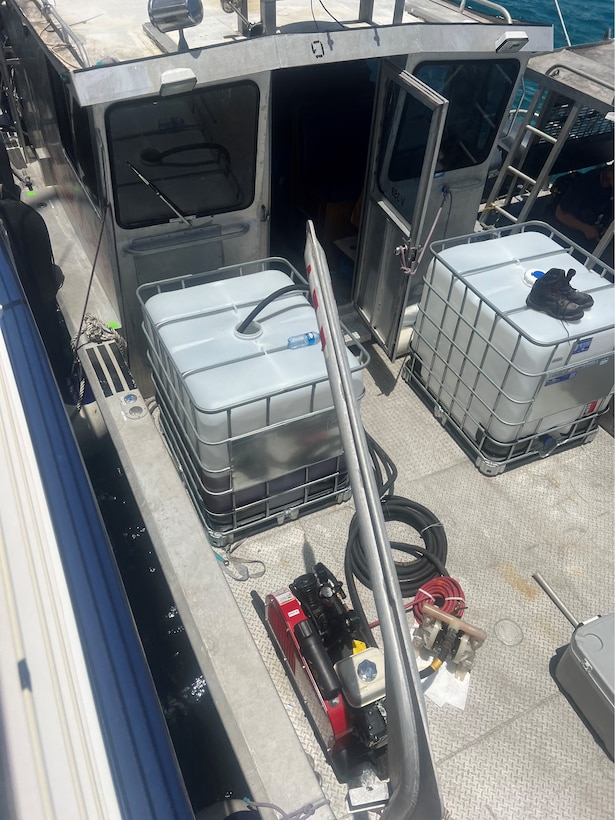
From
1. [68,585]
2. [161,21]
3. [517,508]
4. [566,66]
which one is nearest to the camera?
[68,585]

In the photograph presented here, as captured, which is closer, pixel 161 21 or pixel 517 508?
pixel 161 21

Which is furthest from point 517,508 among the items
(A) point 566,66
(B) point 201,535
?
(A) point 566,66

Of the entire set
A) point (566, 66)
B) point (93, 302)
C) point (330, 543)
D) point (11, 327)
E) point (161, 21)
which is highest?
point (161, 21)

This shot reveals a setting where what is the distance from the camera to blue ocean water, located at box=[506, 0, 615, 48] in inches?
795

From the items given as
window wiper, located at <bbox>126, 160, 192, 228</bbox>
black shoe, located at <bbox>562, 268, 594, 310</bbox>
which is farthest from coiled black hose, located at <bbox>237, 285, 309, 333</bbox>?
black shoe, located at <bbox>562, 268, 594, 310</bbox>

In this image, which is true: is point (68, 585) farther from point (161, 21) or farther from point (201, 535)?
point (161, 21)

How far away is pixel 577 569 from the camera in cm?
427

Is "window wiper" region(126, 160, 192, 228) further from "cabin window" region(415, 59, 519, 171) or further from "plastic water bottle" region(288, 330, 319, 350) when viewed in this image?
"cabin window" region(415, 59, 519, 171)

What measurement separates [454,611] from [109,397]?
2.75 metres

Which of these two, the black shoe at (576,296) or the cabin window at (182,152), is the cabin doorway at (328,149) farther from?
the black shoe at (576,296)

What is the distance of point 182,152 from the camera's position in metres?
4.14

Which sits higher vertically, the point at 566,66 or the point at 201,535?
the point at 566,66

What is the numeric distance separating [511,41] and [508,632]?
407 cm

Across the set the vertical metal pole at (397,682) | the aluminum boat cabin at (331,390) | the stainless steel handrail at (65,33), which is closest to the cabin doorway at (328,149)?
the aluminum boat cabin at (331,390)
